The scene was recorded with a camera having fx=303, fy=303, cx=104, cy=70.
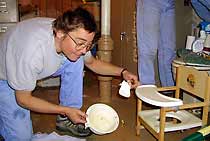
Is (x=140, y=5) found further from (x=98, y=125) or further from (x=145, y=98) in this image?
(x=98, y=125)

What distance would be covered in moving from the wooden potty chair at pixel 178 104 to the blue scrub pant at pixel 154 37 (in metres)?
0.34

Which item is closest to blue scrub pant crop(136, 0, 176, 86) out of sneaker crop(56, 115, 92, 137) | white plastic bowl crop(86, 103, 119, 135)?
sneaker crop(56, 115, 92, 137)

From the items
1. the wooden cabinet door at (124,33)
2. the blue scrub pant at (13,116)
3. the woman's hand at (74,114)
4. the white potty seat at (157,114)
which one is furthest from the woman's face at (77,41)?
the wooden cabinet door at (124,33)

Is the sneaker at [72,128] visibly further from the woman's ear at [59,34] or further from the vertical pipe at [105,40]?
the woman's ear at [59,34]

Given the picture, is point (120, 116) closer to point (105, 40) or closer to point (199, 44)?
point (105, 40)

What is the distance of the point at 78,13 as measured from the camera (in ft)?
3.75

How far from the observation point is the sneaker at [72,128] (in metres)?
1.72

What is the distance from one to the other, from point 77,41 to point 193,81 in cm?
70

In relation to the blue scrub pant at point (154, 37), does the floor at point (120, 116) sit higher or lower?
lower

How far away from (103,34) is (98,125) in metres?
0.96

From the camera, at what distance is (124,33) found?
2.60 metres

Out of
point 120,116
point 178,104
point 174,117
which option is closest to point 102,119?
point 178,104

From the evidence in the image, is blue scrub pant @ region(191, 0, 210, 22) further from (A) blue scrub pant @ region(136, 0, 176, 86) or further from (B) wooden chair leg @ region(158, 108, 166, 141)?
(B) wooden chair leg @ region(158, 108, 166, 141)

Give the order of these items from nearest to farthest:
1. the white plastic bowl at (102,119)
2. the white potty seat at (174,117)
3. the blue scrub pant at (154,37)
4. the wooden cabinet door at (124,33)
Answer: the white plastic bowl at (102,119), the white potty seat at (174,117), the blue scrub pant at (154,37), the wooden cabinet door at (124,33)
